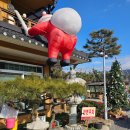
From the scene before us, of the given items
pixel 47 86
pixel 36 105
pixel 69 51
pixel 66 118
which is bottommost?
pixel 66 118

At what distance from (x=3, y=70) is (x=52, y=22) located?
264 cm

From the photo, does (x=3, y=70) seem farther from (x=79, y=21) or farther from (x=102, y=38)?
(x=102, y=38)

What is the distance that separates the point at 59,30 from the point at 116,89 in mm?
10301

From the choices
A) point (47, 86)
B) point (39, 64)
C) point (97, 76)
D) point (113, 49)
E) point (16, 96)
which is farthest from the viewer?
point (97, 76)

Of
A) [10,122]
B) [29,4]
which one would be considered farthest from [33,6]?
[10,122]

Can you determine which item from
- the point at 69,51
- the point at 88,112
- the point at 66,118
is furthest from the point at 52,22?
the point at 66,118

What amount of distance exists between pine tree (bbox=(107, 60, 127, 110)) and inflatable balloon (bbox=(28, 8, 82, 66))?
9.44 metres

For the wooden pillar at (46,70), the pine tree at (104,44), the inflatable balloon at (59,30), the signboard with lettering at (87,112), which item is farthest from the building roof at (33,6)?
the pine tree at (104,44)

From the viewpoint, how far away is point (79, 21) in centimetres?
770

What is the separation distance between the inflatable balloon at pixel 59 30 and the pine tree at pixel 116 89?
944 cm

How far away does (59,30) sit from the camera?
7.41 metres

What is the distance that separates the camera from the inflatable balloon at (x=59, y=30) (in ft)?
24.2

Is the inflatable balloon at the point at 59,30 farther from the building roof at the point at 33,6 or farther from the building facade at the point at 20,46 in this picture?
the building roof at the point at 33,6

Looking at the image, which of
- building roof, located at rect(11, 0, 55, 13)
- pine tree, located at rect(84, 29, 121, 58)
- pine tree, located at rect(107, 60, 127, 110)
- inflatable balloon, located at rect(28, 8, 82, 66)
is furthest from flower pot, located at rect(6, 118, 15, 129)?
pine tree, located at rect(84, 29, 121, 58)
